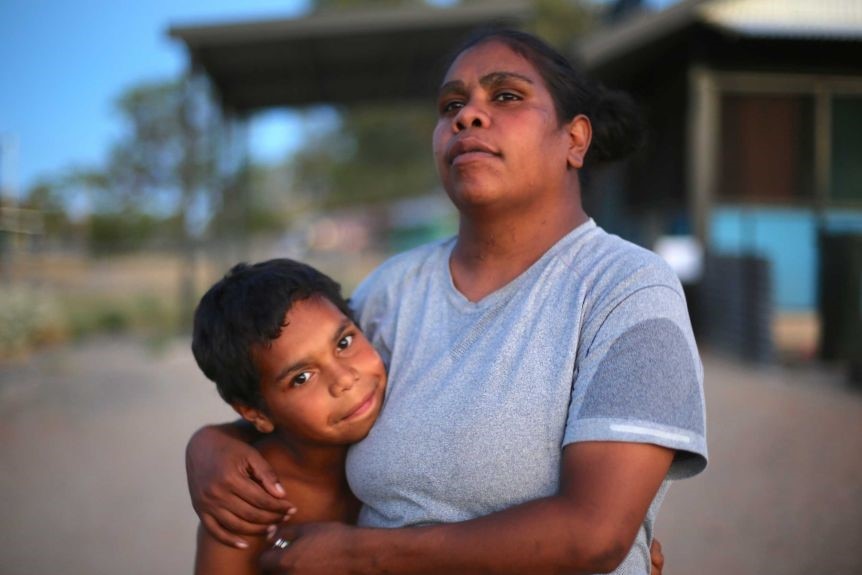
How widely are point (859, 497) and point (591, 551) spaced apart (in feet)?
11.2

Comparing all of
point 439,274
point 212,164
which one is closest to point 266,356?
point 439,274

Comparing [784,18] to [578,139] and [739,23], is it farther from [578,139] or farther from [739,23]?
[578,139]

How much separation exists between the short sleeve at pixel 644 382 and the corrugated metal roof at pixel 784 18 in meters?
7.71

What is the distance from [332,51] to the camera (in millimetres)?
10664

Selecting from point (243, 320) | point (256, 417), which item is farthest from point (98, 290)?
point (243, 320)

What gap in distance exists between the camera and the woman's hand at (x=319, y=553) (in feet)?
4.92

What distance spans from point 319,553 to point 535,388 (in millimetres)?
529

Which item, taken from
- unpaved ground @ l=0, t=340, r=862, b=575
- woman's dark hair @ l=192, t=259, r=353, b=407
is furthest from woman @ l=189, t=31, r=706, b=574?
unpaved ground @ l=0, t=340, r=862, b=575

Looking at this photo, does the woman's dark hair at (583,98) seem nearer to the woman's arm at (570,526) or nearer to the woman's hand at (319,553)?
the woman's arm at (570,526)

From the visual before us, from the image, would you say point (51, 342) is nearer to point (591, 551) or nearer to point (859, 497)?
point (859, 497)

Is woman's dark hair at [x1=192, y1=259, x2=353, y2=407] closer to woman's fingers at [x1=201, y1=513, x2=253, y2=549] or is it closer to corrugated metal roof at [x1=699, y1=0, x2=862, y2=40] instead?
woman's fingers at [x1=201, y1=513, x2=253, y2=549]

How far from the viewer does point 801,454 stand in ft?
15.6

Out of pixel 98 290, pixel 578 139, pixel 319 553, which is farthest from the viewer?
pixel 98 290

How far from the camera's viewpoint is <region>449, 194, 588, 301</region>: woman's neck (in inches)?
68.4
